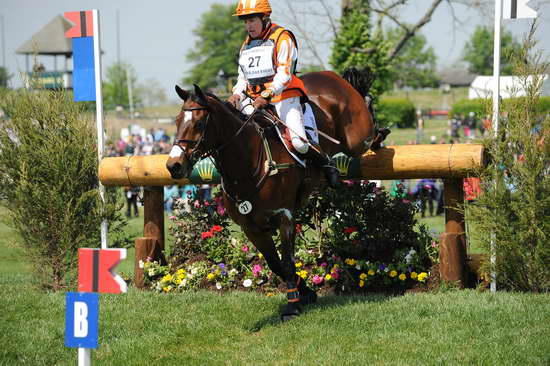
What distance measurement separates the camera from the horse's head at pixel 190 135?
5855 mm

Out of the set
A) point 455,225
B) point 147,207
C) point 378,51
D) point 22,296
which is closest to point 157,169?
point 147,207

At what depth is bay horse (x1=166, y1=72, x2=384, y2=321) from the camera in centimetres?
608

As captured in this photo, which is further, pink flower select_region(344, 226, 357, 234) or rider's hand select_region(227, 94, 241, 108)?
pink flower select_region(344, 226, 357, 234)

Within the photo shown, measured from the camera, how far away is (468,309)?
6547 millimetres

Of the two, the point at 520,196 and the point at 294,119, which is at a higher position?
the point at 294,119

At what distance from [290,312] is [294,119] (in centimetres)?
191

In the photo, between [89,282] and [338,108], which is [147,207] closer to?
[338,108]

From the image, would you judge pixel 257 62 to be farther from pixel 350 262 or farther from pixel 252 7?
pixel 350 262

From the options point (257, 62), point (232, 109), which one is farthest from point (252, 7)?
point (232, 109)

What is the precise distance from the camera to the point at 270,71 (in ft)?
22.6

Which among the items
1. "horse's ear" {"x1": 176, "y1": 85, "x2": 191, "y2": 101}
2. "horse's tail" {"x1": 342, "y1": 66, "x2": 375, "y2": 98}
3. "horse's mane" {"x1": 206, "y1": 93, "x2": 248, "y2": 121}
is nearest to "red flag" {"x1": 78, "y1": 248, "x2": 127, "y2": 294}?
"horse's ear" {"x1": 176, "y1": 85, "x2": 191, "y2": 101}

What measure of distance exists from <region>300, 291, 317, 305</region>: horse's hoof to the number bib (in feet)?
7.69

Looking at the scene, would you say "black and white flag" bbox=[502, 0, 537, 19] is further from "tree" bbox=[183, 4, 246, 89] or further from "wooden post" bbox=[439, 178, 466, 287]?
"tree" bbox=[183, 4, 246, 89]

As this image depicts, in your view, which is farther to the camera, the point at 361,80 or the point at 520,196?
the point at 361,80
